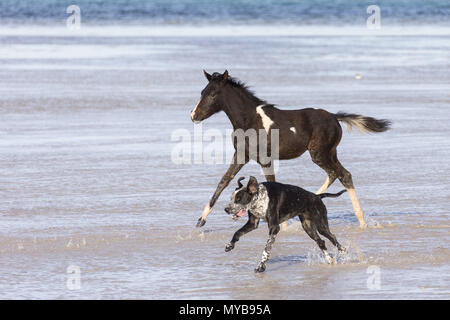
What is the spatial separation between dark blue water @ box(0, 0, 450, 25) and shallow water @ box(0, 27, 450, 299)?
89.9 ft

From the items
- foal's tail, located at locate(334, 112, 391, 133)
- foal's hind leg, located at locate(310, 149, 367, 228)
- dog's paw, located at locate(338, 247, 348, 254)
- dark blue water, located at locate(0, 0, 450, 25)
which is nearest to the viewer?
dog's paw, located at locate(338, 247, 348, 254)

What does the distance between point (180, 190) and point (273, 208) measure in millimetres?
3626

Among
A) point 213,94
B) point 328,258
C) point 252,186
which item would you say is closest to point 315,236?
point 328,258

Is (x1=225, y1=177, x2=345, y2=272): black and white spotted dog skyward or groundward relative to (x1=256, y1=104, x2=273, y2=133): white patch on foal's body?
groundward

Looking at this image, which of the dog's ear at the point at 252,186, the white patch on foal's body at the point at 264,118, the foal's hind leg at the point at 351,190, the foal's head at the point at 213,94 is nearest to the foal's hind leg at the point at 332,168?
the foal's hind leg at the point at 351,190

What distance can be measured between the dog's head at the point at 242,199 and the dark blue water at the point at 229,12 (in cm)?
4304

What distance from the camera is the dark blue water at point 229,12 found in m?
54.0

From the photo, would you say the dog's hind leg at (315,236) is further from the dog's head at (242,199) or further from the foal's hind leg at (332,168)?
the foal's hind leg at (332,168)

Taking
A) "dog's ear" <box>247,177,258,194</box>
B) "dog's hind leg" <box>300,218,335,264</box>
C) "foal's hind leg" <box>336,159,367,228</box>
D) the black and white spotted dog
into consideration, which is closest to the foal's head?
"foal's hind leg" <box>336,159,367,228</box>

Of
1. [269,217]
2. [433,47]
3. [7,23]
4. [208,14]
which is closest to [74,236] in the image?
[269,217]

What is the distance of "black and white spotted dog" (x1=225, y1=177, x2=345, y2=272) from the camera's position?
8.80 metres

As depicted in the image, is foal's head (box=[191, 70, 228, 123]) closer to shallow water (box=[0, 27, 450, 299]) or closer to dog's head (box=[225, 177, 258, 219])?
shallow water (box=[0, 27, 450, 299])

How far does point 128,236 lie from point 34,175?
139 inches

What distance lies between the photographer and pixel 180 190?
12.5 metres
